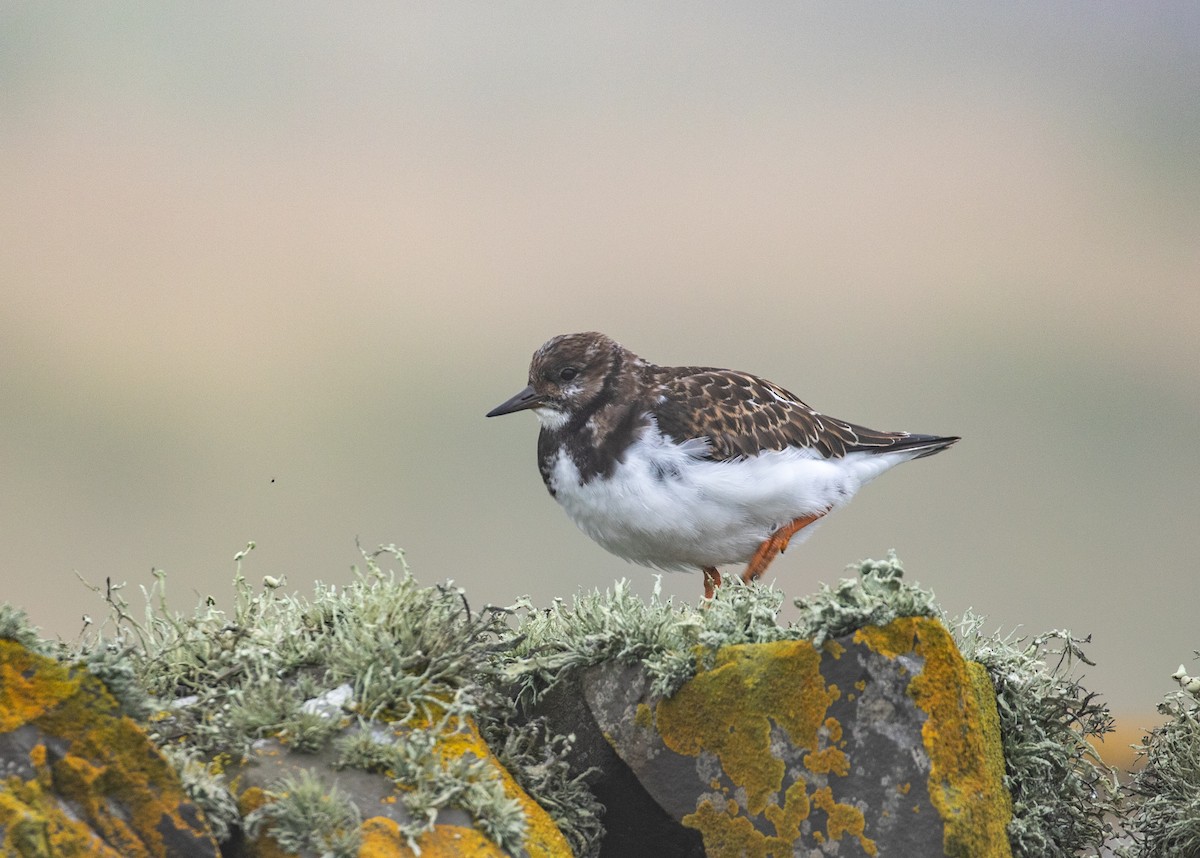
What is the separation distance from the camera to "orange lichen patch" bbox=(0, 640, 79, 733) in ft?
10.3

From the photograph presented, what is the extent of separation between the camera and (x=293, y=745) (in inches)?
147

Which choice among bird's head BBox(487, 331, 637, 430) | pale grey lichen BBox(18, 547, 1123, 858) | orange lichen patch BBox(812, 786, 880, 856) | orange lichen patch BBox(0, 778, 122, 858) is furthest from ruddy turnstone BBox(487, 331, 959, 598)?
orange lichen patch BBox(0, 778, 122, 858)

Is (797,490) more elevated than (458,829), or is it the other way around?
(797,490)

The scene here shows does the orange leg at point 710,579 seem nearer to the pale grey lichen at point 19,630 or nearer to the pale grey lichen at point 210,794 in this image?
the pale grey lichen at point 210,794

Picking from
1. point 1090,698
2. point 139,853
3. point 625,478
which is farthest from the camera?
point 625,478

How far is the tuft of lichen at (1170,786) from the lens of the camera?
187 inches

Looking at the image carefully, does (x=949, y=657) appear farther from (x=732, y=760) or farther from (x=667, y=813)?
(x=667, y=813)

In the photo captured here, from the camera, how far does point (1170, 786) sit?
4.98 m

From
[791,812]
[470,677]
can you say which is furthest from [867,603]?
[470,677]

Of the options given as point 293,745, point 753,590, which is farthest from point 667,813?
point 293,745

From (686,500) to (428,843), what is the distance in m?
2.58

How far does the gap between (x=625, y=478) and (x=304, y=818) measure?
8.97ft

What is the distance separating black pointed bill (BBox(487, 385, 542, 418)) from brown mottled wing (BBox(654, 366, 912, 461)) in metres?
0.67

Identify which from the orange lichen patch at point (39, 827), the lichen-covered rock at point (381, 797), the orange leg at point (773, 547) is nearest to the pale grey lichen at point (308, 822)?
the lichen-covered rock at point (381, 797)
